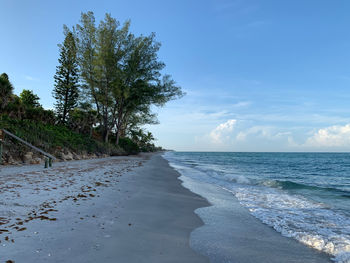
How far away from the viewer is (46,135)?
17.2 meters

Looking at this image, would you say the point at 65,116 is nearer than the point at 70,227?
No

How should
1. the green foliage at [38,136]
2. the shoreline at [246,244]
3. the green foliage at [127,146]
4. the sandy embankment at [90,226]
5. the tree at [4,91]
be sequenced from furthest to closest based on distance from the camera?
1. the green foliage at [127,146]
2. the tree at [4,91]
3. the green foliage at [38,136]
4. the shoreline at [246,244]
5. the sandy embankment at [90,226]

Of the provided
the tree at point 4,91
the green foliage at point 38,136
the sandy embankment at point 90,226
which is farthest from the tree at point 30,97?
the sandy embankment at point 90,226

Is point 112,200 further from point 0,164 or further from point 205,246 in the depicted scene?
point 0,164

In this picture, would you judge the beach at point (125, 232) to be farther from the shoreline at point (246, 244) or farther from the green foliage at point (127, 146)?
the green foliage at point (127, 146)

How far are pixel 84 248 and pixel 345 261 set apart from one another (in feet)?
13.1

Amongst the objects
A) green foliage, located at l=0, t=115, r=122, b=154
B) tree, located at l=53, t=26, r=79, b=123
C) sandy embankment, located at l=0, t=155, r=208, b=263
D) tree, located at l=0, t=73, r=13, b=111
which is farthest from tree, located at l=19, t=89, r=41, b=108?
sandy embankment, located at l=0, t=155, r=208, b=263

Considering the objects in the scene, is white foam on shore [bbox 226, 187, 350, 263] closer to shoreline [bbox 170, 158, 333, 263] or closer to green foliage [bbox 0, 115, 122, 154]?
shoreline [bbox 170, 158, 333, 263]

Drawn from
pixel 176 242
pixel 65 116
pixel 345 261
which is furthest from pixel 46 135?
pixel 65 116

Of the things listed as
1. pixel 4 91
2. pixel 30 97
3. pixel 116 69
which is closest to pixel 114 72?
pixel 116 69

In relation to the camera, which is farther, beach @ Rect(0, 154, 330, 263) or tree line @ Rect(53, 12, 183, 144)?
tree line @ Rect(53, 12, 183, 144)

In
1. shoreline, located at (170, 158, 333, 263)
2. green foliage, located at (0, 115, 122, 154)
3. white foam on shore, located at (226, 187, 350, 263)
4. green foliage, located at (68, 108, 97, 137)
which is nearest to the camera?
shoreline, located at (170, 158, 333, 263)

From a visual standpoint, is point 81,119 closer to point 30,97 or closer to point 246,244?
point 30,97

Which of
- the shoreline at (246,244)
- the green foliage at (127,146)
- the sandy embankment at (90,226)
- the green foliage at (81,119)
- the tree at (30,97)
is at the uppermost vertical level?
the tree at (30,97)
